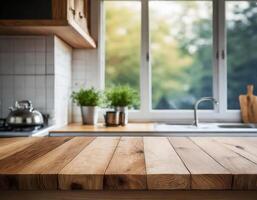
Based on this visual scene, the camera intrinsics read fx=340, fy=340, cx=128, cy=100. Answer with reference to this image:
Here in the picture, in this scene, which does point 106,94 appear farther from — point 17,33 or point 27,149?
point 27,149

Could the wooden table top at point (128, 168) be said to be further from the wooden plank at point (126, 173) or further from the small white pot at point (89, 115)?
the small white pot at point (89, 115)

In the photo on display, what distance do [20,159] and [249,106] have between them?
240 centimetres

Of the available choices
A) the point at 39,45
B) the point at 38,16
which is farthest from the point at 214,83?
the point at 38,16

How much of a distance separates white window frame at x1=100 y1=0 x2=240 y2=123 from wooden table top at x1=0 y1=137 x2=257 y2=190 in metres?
1.77

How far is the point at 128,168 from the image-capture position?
0.98 metres

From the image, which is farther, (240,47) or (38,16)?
(240,47)

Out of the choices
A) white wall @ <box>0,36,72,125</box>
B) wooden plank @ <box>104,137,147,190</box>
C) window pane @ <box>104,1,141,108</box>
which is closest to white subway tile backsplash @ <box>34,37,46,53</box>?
white wall @ <box>0,36,72,125</box>

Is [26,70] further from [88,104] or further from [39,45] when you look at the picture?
[88,104]

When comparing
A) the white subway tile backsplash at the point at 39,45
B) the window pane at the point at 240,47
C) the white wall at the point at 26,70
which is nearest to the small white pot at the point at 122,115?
the white wall at the point at 26,70

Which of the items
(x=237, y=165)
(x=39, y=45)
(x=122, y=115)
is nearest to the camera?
(x=237, y=165)

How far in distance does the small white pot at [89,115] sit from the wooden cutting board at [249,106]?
1313 mm

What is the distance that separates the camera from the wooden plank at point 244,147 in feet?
3.97

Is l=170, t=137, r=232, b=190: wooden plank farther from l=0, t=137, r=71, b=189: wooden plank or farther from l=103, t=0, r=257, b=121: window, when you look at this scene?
l=103, t=0, r=257, b=121: window

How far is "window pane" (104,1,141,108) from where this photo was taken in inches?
128
